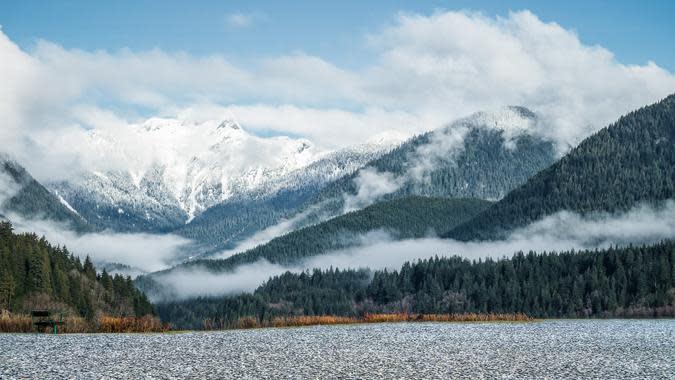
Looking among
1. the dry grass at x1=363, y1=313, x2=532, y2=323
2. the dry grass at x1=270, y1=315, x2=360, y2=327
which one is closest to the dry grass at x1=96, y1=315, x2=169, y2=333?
the dry grass at x1=270, y1=315, x2=360, y2=327

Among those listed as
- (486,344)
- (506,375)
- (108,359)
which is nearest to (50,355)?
(108,359)

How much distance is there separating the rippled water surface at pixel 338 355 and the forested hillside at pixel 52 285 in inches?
1884

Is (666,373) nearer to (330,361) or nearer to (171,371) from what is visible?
(330,361)

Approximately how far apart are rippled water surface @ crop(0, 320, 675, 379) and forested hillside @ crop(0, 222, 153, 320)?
47843 mm

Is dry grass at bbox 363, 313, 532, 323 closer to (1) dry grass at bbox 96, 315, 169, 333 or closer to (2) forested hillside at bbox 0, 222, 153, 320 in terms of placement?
(1) dry grass at bbox 96, 315, 169, 333

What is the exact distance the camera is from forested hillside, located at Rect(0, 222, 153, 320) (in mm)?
129125

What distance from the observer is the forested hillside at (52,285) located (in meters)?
129

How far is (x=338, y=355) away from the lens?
189 feet

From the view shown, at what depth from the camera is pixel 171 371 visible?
47.1 meters

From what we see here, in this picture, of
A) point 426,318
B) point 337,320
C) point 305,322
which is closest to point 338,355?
point 305,322

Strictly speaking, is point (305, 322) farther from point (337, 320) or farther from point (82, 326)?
point (82, 326)

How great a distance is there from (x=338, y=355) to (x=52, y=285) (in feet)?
336

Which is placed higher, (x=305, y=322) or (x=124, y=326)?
(x=305, y=322)

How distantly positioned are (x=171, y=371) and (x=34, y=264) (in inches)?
3989
